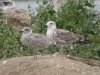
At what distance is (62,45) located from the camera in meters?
12.4

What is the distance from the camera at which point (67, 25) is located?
46.8ft

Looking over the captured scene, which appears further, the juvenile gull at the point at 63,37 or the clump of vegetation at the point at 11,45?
the clump of vegetation at the point at 11,45

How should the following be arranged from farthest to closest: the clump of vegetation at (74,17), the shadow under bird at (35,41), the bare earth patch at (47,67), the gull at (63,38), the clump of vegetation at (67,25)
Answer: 1. the clump of vegetation at (74,17)
2. the clump of vegetation at (67,25)
3. the gull at (63,38)
4. the shadow under bird at (35,41)
5. the bare earth patch at (47,67)

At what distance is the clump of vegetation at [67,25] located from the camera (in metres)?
12.8

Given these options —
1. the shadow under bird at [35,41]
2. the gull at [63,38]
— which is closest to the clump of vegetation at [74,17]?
the gull at [63,38]

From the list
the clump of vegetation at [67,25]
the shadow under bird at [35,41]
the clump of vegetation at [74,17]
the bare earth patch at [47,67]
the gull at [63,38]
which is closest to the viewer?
the bare earth patch at [47,67]

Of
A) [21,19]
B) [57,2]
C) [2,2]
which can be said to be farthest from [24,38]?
[2,2]

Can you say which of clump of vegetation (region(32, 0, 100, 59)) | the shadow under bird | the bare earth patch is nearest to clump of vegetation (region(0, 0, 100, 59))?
clump of vegetation (region(32, 0, 100, 59))

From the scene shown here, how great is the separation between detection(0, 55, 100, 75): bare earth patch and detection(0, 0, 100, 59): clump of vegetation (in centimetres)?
184

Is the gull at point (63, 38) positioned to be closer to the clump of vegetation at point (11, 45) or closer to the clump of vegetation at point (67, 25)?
the clump of vegetation at point (67, 25)

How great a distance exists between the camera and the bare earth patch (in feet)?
32.8

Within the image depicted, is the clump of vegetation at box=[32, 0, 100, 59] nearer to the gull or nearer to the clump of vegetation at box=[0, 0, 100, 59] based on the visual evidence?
the clump of vegetation at box=[0, 0, 100, 59]

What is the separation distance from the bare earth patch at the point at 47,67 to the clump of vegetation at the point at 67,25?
1839 mm

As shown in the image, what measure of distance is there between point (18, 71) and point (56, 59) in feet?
2.59
